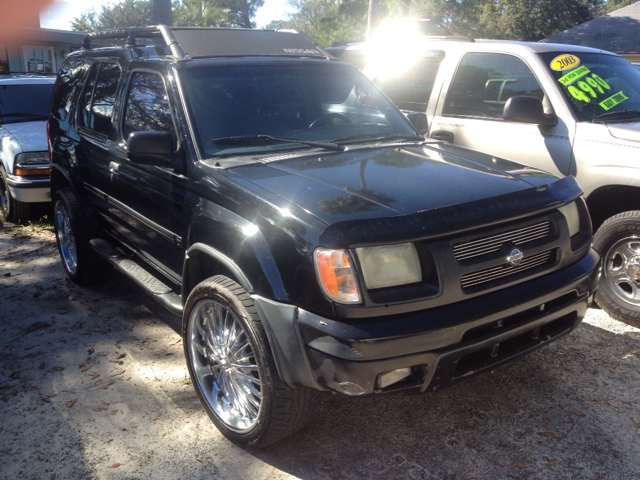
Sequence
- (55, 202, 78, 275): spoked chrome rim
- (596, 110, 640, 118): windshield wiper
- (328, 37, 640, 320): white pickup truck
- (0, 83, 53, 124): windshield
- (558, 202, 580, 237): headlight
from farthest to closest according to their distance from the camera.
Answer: (0, 83, 53, 124): windshield < (55, 202, 78, 275): spoked chrome rim < (596, 110, 640, 118): windshield wiper < (328, 37, 640, 320): white pickup truck < (558, 202, 580, 237): headlight

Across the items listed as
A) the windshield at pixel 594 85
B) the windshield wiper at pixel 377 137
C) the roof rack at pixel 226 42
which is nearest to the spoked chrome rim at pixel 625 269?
the windshield at pixel 594 85

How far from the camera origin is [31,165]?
6.86m

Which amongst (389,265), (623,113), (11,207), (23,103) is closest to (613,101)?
(623,113)

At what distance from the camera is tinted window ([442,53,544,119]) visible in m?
4.80

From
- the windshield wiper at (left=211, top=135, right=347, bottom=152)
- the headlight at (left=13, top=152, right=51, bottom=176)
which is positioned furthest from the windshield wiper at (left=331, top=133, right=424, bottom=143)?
the headlight at (left=13, top=152, right=51, bottom=176)

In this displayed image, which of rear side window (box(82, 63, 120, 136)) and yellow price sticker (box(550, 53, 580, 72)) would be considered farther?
yellow price sticker (box(550, 53, 580, 72))

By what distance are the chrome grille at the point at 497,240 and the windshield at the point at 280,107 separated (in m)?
1.28

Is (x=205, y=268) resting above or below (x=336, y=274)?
below

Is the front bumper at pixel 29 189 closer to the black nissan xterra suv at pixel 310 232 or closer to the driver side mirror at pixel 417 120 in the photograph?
the black nissan xterra suv at pixel 310 232

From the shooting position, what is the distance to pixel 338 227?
240 centimetres

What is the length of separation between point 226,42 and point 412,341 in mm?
2703

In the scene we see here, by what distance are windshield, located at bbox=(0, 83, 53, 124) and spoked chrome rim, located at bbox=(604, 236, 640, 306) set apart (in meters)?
7.45

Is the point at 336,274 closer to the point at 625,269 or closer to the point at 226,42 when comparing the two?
the point at 226,42

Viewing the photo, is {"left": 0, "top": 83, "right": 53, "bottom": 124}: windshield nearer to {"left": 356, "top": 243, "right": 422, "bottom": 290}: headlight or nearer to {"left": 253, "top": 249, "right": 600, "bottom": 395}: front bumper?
{"left": 253, "top": 249, "right": 600, "bottom": 395}: front bumper
